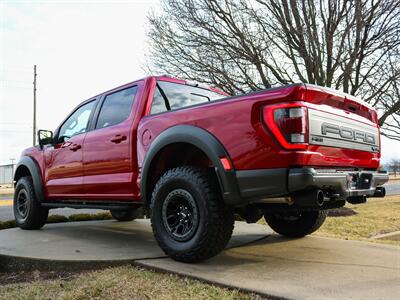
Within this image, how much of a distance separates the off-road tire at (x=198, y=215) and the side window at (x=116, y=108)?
1341 millimetres

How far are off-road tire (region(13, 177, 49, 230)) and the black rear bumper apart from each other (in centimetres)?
422

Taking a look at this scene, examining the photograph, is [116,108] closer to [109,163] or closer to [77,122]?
[109,163]

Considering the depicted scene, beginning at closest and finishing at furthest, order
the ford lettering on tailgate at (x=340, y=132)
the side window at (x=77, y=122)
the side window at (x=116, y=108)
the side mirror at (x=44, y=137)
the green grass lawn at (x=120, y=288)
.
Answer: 1. the green grass lawn at (x=120, y=288)
2. the ford lettering on tailgate at (x=340, y=132)
3. the side window at (x=116, y=108)
4. the side window at (x=77, y=122)
5. the side mirror at (x=44, y=137)

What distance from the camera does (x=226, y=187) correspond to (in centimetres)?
385

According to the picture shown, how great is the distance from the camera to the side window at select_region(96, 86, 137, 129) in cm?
539

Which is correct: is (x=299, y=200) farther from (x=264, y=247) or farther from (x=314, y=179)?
(x=264, y=247)

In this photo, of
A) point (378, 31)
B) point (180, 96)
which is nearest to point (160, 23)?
point (378, 31)

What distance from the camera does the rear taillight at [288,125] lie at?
3.62 m

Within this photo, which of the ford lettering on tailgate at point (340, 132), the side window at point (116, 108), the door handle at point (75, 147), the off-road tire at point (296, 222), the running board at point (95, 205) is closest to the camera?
the ford lettering on tailgate at point (340, 132)

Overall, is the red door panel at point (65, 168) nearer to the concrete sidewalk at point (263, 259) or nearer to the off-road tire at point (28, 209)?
the off-road tire at point (28, 209)

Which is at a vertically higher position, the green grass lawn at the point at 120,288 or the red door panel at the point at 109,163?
the red door panel at the point at 109,163

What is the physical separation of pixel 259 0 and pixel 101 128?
656cm

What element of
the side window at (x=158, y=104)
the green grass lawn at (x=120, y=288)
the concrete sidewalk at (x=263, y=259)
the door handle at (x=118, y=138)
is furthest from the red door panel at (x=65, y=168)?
the green grass lawn at (x=120, y=288)

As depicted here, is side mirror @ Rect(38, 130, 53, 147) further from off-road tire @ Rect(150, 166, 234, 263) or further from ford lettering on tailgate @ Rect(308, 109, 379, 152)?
ford lettering on tailgate @ Rect(308, 109, 379, 152)
